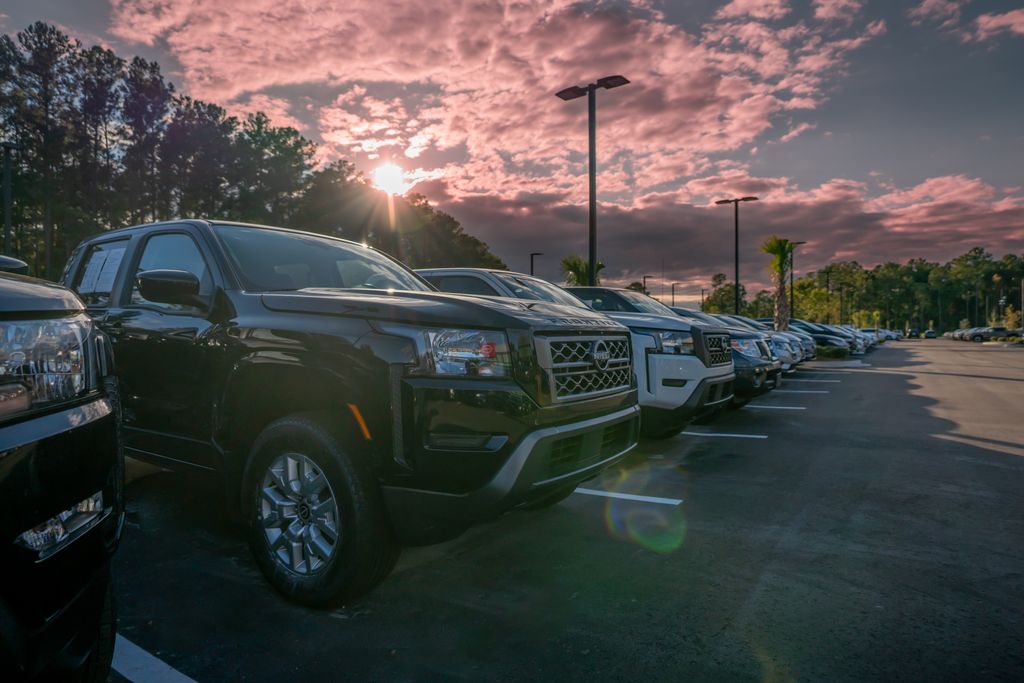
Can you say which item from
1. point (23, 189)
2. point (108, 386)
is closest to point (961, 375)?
point (108, 386)

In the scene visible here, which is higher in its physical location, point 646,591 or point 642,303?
point 642,303

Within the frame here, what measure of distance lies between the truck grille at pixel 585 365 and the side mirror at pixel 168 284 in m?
1.88

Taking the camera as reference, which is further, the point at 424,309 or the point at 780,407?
the point at 780,407

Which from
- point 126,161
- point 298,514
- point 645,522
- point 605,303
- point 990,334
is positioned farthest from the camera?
point 990,334

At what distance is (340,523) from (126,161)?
44006 mm

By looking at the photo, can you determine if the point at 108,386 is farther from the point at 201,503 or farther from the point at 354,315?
the point at 201,503

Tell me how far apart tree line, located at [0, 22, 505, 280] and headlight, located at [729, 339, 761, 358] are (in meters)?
35.7

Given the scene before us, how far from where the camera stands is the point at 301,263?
406 centimetres

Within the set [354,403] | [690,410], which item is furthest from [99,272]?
[690,410]

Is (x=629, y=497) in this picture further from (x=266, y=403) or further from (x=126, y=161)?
(x=126, y=161)

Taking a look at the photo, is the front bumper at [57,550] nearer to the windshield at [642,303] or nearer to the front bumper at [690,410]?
the front bumper at [690,410]

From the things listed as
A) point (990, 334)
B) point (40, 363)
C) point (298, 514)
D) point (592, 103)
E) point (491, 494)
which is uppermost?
point (592, 103)

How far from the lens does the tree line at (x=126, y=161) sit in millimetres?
35219

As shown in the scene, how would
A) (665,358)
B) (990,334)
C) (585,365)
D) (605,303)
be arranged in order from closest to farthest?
(585,365) → (665,358) → (605,303) → (990,334)
